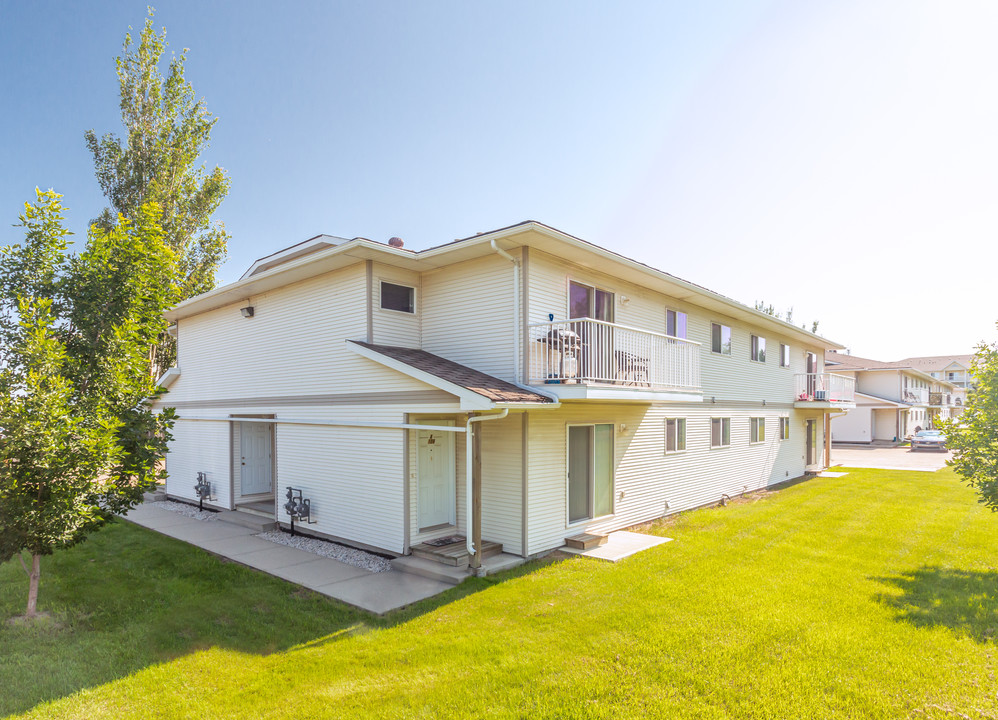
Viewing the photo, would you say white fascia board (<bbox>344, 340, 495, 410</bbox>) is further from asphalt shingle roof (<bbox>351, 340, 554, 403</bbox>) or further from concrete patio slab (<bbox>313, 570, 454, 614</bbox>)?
concrete patio slab (<bbox>313, 570, 454, 614</bbox>)

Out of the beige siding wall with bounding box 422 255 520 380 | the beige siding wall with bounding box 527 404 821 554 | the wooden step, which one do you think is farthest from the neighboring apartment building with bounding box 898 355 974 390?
the beige siding wall with bounding box 422 255 520 380

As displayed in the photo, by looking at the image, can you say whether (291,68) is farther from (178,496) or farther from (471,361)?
(178,496)

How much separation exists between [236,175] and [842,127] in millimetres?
22885

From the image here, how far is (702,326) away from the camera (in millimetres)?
14438

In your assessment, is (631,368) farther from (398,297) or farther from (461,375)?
(398,297)

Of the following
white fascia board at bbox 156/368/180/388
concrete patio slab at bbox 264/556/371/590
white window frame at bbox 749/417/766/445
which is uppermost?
white fascia board at bbox 156/368/180/388

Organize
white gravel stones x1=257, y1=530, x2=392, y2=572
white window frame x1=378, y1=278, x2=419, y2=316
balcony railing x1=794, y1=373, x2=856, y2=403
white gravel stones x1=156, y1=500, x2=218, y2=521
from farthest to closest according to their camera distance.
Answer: balcony railing x1=794, y1=373, x2=856, y2=403, white gravel stones x1=156, y1=500, x2=218, y2=521, white window frame x1=378, y1=278, x2=419, y2=316, white gravel stones x1=257, y1=530, x2=392, y2=572

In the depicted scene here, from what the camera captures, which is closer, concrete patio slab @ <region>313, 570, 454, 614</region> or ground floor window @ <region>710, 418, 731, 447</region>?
concrete patio slab @ <region>313, 570, 454, 614</region>

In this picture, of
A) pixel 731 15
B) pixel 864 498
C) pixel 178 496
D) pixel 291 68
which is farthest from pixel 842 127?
pixel 178 496

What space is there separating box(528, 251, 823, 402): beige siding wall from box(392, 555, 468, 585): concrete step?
4405mm

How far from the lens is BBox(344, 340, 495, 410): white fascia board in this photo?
7461 mm

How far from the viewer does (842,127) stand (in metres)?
10.9

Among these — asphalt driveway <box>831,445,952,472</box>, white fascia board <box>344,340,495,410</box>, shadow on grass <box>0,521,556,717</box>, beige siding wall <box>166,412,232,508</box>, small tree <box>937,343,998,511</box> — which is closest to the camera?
shadow on grass <box>0,521,556,717</box>

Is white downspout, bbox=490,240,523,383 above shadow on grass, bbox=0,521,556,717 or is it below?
above
